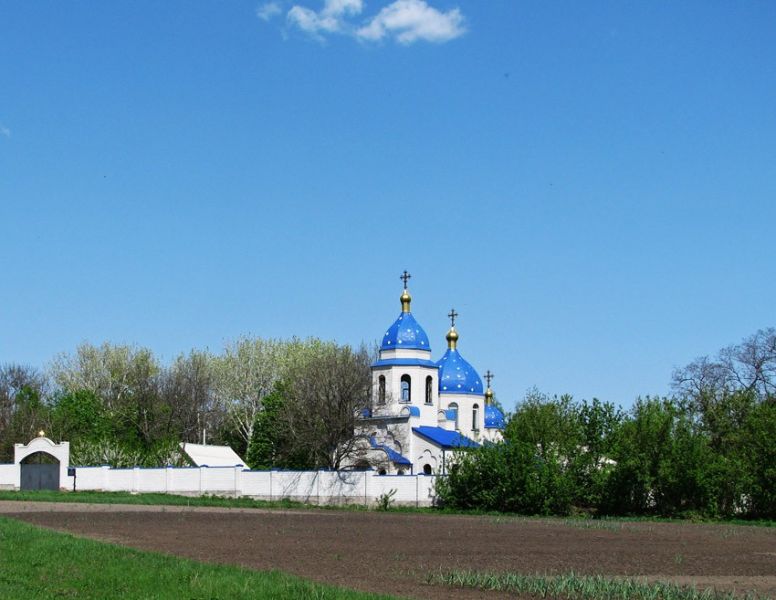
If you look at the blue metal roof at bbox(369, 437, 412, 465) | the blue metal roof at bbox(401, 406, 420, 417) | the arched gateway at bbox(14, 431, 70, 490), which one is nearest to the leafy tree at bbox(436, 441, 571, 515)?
the blue metal roof at bbox(369, 437, 412, 465)

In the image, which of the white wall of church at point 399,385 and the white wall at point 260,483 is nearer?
the white wall at point 260,483

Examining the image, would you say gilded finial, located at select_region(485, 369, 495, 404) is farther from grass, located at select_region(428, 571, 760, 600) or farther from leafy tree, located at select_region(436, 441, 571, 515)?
grass, located at select_region(428, 571, 760, 600)

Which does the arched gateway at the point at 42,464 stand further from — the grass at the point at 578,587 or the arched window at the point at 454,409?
the grass at the point at 578,587

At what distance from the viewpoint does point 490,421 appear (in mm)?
82500

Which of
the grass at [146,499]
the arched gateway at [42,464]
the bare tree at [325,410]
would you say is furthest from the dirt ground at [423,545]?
the bare tree at [325,410]

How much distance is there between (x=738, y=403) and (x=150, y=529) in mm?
41372

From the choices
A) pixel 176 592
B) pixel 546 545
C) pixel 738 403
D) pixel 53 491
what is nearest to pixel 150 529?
pixel 546 545

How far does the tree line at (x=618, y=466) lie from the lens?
5212 cm

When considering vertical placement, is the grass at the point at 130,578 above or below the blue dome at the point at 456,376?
below

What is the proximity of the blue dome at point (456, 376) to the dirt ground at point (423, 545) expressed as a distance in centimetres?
3381

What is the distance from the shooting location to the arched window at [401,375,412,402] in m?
74.2

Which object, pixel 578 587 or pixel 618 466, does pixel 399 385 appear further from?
pixel 578 587

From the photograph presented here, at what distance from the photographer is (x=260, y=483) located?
63406 mm

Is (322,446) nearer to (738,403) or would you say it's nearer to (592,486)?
(592,486)
